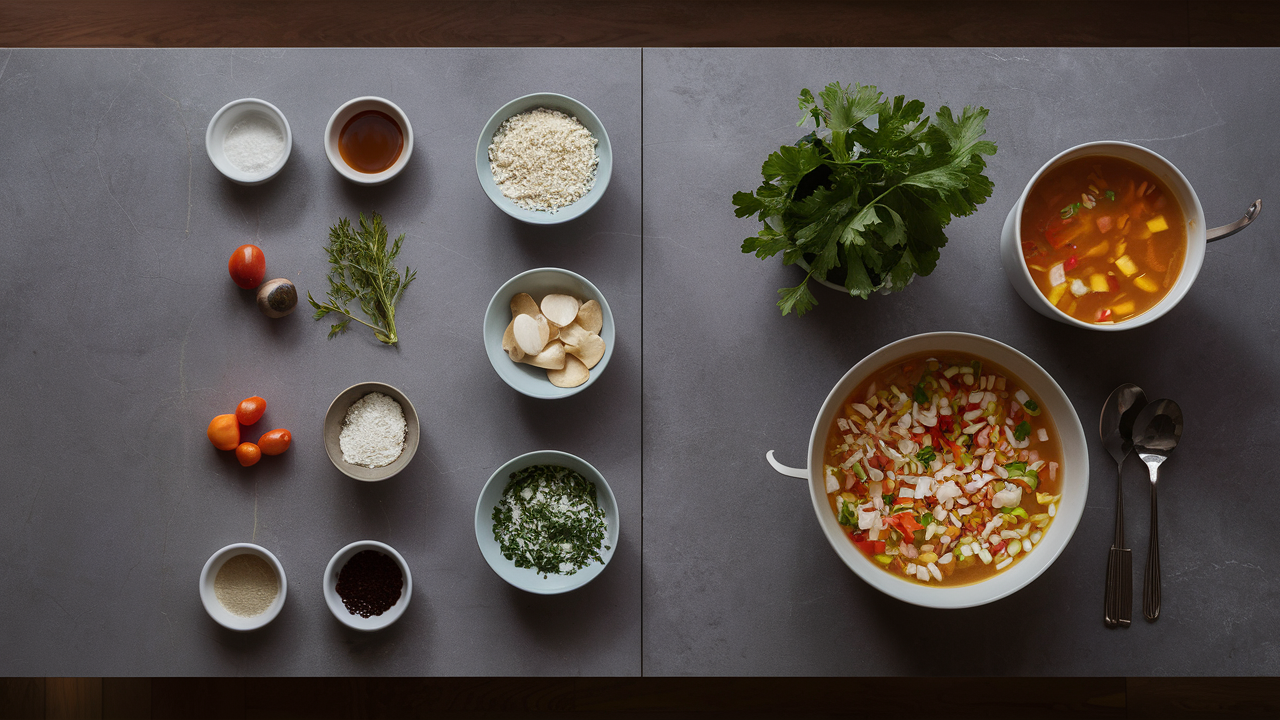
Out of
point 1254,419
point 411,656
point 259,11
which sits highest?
point 259,11

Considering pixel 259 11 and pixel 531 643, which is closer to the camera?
pixel 531 643

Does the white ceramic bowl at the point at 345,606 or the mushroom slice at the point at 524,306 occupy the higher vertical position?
the mushroom slice at the point at 524,306

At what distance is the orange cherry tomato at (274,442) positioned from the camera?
5.12 ft

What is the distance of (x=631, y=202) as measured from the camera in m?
1.61

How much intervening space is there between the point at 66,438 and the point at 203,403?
1.01ft

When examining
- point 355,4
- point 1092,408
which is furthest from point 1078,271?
point 355,4

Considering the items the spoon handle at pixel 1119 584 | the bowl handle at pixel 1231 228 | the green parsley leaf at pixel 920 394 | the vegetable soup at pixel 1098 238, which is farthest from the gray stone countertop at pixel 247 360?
the bowl handle at pixel 1231 228

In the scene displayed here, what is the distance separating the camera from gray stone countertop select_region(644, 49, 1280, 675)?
154 centimetres

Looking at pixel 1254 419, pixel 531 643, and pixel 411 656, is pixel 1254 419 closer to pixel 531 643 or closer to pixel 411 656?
pixel 531 643

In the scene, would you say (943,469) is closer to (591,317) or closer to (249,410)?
(591,317)

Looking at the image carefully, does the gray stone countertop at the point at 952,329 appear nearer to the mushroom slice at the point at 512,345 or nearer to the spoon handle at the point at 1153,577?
the spoon handle at the point at 1153,577

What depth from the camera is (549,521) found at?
152 cm

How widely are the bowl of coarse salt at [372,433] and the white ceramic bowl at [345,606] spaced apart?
0.14 meters
